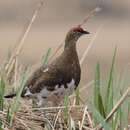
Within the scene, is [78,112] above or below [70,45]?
below

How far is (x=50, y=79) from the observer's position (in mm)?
5652

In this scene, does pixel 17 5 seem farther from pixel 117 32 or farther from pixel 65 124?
pixel 65 124

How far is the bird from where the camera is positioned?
18.2 ft

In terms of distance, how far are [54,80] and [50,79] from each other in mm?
32

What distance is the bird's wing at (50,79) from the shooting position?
562cm

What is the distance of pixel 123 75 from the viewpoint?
4.86 m

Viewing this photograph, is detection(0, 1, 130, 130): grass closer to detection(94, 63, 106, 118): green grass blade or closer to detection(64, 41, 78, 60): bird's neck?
detection(94, 63, 106, 118): green grass blade

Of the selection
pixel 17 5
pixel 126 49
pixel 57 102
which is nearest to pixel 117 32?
pixel 126 49

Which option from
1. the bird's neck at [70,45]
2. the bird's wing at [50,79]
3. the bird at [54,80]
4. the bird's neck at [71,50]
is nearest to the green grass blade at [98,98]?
the bird at [54,80]

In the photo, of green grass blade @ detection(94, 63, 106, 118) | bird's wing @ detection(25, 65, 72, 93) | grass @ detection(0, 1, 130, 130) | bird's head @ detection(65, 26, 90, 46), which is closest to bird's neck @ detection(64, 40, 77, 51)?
bird's head @ detection(65, 26, 90, 46)

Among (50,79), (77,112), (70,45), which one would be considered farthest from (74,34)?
(77,112)

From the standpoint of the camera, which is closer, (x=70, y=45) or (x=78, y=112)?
(x=78, y=112)

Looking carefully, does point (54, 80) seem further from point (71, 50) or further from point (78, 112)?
point (78, 112)

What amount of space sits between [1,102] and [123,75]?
650mm
